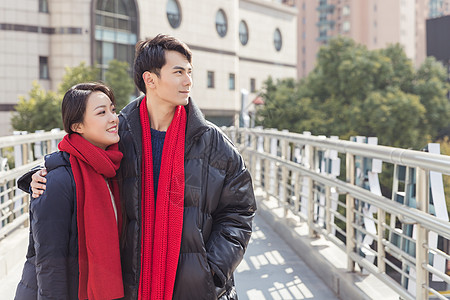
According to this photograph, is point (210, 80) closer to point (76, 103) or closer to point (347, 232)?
point (347, 232)

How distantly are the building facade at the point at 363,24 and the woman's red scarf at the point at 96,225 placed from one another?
3270 inches

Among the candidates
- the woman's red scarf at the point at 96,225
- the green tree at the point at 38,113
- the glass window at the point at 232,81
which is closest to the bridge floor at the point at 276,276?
the woman's red scarf at the point at 96,225

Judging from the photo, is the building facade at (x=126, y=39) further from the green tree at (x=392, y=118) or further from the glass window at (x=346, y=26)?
the glass window at (x=346, y=26)

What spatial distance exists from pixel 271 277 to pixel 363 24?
85.3 metres

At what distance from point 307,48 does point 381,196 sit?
302ft

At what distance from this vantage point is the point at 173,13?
138 feet

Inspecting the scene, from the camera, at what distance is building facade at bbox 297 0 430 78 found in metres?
83.7

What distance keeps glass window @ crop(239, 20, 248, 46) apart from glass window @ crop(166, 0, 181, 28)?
34.9ft

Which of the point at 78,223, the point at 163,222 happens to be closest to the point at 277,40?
the point at 163,222

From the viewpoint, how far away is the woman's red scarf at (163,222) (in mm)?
2314

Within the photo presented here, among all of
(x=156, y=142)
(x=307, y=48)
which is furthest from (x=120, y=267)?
(x=307, y=48)

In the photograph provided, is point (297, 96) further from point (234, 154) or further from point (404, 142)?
point (234, 154)

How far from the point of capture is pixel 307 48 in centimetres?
9362

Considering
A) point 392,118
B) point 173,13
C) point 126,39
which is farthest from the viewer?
point 173,13
